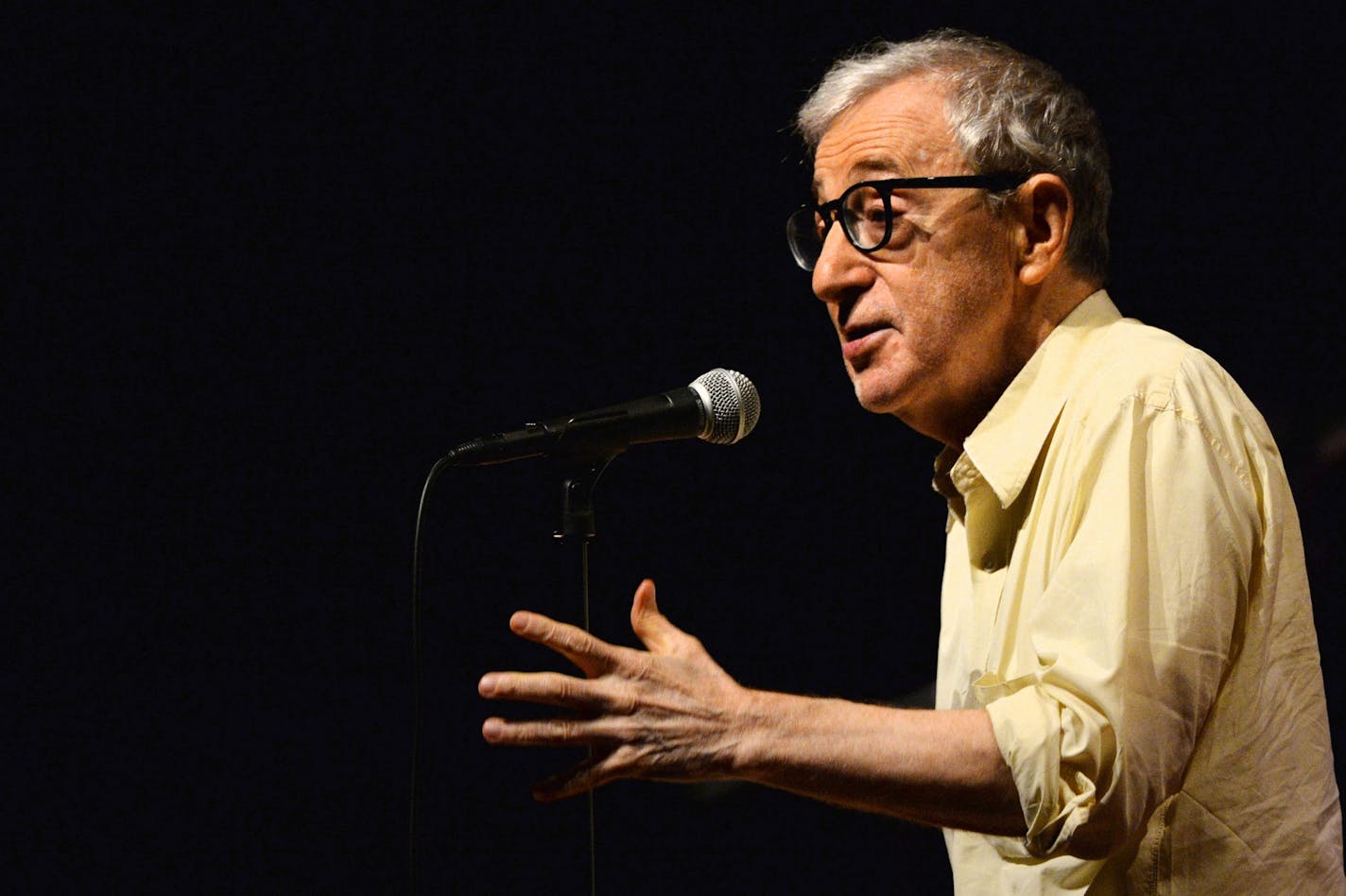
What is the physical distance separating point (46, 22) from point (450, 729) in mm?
1642

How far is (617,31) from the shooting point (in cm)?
289

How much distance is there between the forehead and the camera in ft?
5.90

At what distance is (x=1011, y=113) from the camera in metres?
1.81

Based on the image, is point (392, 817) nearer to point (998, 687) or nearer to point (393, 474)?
point (393, 474)

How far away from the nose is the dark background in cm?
109

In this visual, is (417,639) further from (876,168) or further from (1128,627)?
(876,168)

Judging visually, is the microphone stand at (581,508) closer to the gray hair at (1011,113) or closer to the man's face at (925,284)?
the man's face at (925,284)

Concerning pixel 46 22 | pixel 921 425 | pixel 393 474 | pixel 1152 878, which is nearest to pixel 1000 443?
pixel 921 425

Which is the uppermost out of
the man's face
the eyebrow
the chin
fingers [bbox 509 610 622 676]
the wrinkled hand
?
the eyebrow

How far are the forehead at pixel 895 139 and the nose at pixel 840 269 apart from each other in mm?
95

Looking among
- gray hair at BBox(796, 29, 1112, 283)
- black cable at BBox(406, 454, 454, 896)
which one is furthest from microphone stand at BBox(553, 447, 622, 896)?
→ gray hair at BBox(796, 29, 1112, 283)

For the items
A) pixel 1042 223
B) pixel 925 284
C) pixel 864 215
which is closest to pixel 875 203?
pixel 864 215

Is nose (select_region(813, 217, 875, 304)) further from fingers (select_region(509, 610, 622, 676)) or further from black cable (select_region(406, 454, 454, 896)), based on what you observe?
fingers (select_region(509, 610, 622, 676))

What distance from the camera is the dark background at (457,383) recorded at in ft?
7.33
